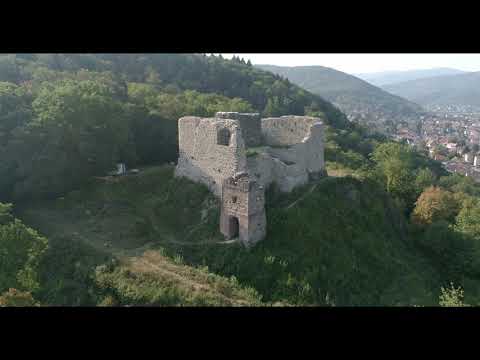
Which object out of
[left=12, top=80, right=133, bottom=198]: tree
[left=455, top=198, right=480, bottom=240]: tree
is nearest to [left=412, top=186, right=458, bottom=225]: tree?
[left=455, top=198, right=480, bottom=240]: tree

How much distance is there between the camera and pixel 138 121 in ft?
125

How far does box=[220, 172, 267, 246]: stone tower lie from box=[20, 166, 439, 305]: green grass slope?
0.68m

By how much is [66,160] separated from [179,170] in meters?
8.36

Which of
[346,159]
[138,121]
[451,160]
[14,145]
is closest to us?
[14,145]

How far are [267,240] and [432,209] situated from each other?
1906cm

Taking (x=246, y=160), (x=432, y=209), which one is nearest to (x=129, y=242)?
(x=246, y=160)

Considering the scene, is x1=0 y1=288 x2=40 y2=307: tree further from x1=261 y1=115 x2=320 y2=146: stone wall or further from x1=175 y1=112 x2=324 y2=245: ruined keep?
x1=261 y1=115 x2=320 y2=146: stone wall

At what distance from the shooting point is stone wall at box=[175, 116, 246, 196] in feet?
82.5

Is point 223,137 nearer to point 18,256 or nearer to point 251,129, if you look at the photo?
point 251,129

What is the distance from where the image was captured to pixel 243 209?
22328mm

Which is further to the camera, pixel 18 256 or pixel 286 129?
pixel 286 129

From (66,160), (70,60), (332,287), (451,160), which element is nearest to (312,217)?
(332,287)

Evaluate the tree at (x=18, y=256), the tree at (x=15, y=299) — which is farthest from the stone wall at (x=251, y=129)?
the tree at (x=15, y=299)

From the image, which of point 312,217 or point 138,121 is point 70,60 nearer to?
point 138,121
